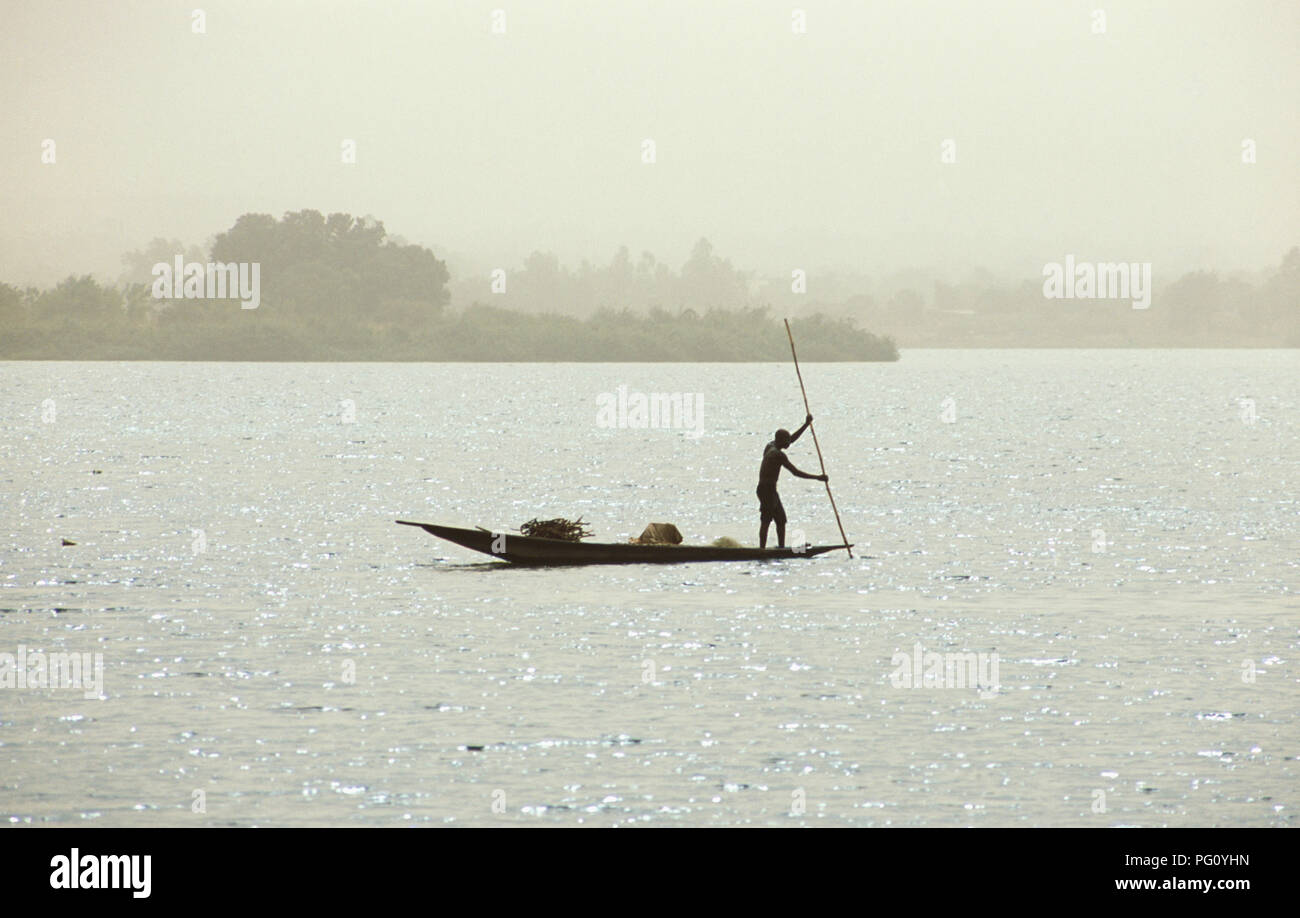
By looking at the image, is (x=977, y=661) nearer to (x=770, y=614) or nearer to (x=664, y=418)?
(x=770, y=614)

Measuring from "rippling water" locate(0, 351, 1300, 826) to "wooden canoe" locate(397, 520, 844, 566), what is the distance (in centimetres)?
45

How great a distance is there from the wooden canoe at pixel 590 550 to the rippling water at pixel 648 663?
17.6 inches

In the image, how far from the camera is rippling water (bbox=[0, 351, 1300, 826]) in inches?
645

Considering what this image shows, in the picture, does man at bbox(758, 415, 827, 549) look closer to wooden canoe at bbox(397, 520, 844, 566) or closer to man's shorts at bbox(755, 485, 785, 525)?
man's shorts at bbox(755, 485, 785, 525)

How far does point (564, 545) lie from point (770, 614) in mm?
5578

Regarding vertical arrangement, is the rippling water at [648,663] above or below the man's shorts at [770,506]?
below

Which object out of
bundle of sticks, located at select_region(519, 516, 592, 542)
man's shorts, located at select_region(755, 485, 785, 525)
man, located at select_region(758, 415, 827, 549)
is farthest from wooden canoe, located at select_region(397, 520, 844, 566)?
man's shorts, located at select_region(755, 485, 785, 525)

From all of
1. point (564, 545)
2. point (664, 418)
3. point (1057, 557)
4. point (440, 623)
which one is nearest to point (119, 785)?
point (440, 623)

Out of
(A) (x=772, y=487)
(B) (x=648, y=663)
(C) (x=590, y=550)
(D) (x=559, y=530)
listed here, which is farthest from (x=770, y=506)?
(B) (x=648, y=663)

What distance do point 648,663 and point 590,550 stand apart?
28.3 feet

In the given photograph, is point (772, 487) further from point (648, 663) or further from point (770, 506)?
point (648, 663)

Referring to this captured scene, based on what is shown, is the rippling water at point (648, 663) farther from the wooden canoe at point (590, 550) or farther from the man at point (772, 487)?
the man at point (772, 487)

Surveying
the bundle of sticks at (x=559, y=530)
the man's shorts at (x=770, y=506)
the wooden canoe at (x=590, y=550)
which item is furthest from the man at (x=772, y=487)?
the bundle of sticks at (x=559, y=530)

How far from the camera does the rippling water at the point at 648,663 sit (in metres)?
16.4
